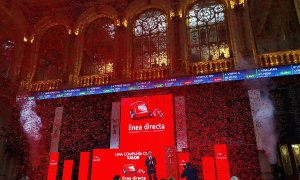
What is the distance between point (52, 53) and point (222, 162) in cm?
1031

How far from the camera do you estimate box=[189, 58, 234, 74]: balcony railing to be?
12125 millimetres

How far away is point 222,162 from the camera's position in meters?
9.97

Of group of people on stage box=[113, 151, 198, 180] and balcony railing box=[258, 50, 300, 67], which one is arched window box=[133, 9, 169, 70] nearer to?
balcony railing box=[258, 50, 300, 67]

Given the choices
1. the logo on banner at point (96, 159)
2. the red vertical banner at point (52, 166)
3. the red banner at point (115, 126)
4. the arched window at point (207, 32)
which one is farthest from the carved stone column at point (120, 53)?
the red vertical banner at point (52, 166)

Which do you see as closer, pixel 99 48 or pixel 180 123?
pixel 180 123

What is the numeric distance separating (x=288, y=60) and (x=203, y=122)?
4335mm

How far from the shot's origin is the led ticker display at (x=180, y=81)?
10.9m

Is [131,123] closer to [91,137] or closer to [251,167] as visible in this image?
[91,137]

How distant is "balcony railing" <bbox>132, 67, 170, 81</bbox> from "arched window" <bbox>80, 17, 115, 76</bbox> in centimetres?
138

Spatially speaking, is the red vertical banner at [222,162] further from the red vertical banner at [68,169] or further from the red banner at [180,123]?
the red vertical banner at [68,169]

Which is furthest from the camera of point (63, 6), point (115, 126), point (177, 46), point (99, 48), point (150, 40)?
point (63, 6)

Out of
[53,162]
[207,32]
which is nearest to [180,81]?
[207,32]

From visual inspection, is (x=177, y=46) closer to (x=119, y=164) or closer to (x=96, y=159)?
(x=119, y=164)

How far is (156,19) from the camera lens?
14039 mm
